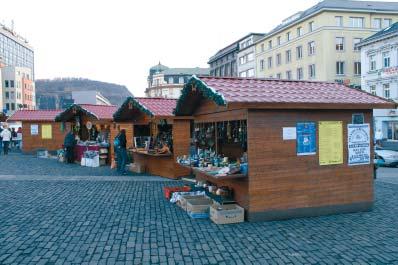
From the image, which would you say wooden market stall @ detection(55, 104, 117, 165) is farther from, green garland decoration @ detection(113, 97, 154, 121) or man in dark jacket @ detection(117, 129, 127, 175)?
man in dark jacket @ detection(117, 129, 127, 175)

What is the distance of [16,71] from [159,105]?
316 feet

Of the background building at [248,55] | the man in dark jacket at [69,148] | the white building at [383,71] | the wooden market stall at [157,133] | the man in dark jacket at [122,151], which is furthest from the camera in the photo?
the background building at [248,55]

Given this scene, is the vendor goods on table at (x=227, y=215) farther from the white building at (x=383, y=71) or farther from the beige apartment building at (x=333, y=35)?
the beige apartment building at (x=333, y=35)

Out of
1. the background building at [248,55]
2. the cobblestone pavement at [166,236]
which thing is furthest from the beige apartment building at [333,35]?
the cobblestone pavement at [166,236]

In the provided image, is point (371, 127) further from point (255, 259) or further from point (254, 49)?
point (254, 49)

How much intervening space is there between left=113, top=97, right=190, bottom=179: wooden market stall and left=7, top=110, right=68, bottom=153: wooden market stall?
11.0 metres

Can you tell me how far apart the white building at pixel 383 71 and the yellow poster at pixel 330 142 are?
32249 millimetres

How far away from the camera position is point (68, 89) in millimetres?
107938

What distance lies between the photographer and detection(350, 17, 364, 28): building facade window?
4972 centimetres

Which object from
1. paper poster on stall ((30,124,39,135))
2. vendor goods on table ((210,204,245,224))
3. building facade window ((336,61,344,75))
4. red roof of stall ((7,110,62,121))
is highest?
building facade window ((336,61,344,75))

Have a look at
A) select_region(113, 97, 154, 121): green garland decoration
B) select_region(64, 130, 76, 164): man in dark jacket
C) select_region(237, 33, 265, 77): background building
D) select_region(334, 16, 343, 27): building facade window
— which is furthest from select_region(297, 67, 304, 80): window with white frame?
select_region(113, 97, 154, 121): green garland decoration

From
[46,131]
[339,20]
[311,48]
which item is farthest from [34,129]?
[339,20]

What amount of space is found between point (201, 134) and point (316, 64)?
133 feet

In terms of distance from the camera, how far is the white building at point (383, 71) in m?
37.2
